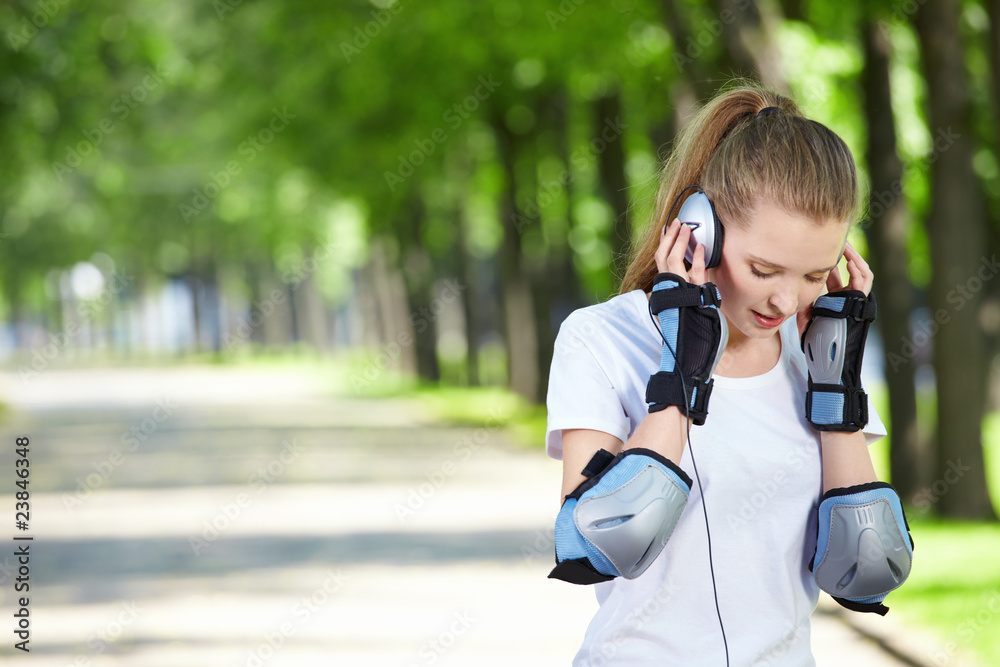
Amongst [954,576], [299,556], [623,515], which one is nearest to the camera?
[623,515]

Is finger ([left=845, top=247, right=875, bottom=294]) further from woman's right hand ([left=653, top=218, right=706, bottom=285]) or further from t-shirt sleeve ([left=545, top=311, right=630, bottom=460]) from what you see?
t-shirt sleeve ([left=545, top=311, right=630, bottom=460])

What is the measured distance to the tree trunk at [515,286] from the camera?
2184 cm

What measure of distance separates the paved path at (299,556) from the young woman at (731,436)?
4.53 m

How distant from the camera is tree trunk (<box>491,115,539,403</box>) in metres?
21.8

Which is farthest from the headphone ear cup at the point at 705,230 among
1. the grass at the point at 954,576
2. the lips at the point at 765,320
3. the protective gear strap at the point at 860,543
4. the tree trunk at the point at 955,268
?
the tree trunk at the point at 955,268

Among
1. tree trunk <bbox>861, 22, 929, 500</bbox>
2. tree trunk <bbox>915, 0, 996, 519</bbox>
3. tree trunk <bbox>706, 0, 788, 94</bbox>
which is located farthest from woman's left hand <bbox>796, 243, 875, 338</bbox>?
tree trunk <bbox>861, 22, 929, 500</bbox>

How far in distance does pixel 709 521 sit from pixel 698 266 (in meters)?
0.42

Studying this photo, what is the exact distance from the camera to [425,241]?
1276 inches

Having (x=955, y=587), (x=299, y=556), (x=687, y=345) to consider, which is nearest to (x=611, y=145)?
(x=299, y=556)

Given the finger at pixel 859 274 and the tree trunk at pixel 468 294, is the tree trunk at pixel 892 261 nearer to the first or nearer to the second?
the finger at pixel 859 274

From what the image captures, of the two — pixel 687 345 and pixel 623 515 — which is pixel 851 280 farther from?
pixel 623 515

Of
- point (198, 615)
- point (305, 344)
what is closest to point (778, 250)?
point (198, 615)

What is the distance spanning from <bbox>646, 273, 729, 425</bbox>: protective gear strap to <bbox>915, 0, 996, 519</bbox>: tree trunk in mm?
9200

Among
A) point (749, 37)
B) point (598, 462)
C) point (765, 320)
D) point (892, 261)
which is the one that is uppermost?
point (749, 37)
